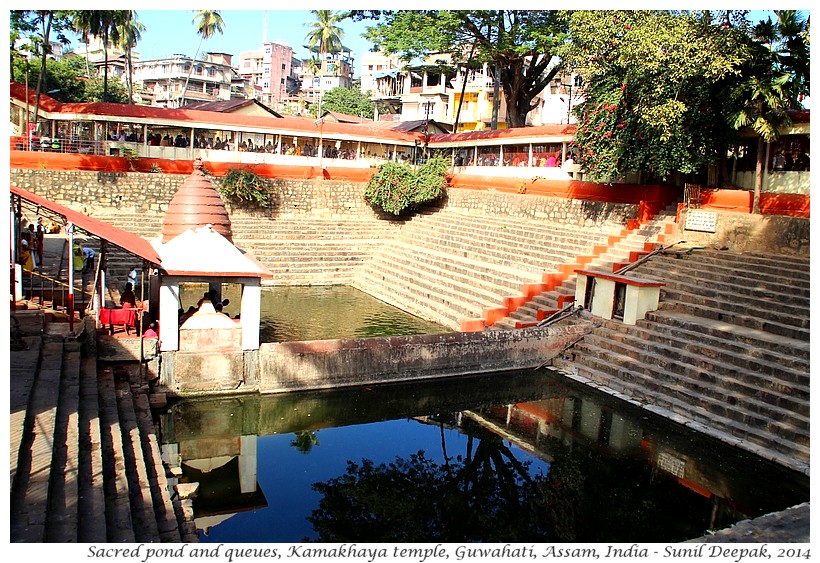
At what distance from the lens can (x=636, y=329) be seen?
1300cm

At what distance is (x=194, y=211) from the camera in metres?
12.6

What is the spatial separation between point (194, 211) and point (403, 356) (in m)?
4.33

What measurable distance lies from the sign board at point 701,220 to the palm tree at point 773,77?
0.91 metres

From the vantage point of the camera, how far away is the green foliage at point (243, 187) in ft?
73.6

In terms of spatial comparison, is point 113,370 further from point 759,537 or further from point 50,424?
point 759,537

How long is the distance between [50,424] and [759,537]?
7.08 meters

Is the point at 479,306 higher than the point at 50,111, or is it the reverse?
the point at 50,111

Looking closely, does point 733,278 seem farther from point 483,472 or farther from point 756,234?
point 483,472

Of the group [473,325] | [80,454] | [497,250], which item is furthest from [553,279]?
[80,454]

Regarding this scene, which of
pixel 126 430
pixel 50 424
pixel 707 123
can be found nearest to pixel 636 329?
pixel 707 123

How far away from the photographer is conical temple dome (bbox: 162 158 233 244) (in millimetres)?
12555

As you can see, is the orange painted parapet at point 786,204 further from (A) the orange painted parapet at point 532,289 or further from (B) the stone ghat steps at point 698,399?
(B) the stone ghat steps at point 698,399

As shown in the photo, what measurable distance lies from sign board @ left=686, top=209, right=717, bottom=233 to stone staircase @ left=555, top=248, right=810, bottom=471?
3.97 ft

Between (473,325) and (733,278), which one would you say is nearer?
(733,278)
